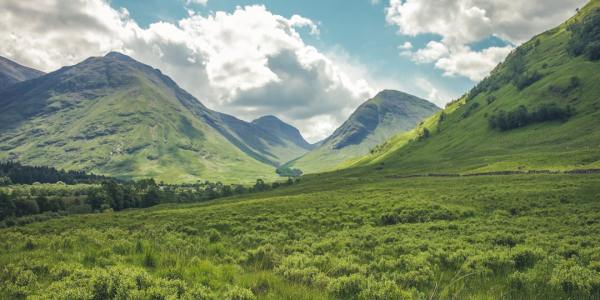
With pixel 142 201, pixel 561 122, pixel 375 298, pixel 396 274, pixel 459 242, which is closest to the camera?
pixel 375 298

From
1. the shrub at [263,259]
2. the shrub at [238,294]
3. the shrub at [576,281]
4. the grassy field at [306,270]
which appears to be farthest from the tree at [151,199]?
the shrub at [576,281]

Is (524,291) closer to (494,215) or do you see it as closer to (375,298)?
(375,298)

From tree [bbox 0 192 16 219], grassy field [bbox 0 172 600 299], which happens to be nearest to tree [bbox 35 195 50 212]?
tree [bbox 0 192 16 219]

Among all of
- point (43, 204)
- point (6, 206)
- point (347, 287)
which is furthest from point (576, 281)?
point (43, 204)

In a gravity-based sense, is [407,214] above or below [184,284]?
below

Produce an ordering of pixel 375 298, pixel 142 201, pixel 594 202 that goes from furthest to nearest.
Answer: pixel 142 201
pixel 594 202
pixel 375 298

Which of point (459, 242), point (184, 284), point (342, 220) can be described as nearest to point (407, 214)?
point (342, 220)

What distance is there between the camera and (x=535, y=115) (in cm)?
18712

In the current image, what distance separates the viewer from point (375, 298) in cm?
1035

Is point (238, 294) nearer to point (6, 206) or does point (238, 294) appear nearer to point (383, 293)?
point (383, 293)

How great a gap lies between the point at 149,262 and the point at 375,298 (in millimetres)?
7951

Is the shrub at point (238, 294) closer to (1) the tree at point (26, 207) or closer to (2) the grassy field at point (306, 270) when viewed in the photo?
(2) the grassy field at point (306, 270)

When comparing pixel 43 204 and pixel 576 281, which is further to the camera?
pixel 43 204

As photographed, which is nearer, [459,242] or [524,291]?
[524,291]
